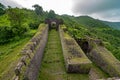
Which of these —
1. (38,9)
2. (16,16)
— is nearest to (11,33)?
(16,16)

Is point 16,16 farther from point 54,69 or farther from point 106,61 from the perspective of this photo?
point 54,69

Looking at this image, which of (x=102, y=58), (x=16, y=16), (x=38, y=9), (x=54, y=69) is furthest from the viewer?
(x=38, y=9)

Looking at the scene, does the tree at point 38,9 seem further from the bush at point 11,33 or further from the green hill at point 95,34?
the bush at point 11,33

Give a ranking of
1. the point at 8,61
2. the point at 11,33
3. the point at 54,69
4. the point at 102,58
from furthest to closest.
→ the point at 11,33 → the point at 8,61 → the point at 102,58 → the point at 54,69

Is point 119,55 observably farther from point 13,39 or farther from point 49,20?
point 49,20

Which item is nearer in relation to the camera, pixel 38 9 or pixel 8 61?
pixel 8 61

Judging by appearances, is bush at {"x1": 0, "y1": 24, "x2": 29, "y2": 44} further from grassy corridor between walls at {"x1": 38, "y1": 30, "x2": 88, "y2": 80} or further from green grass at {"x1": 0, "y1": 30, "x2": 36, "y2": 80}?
grassy corridor between walls at {"x1": 38, "y1": 30, "x2": 88, "y2": 80}

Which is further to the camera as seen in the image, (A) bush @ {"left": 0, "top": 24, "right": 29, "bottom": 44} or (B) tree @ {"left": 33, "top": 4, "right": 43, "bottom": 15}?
(B) tree @ {"left": 33, "top": 4, "right": 43, "bottom": 15}

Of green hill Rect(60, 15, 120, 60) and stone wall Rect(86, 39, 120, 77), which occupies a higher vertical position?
stone wall Rect(86, 39, 120, 77)

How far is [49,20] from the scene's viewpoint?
158 feet

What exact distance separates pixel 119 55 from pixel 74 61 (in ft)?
64.0

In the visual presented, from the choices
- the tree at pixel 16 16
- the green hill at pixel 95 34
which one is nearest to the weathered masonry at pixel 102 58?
the green hill at pixel 95 34

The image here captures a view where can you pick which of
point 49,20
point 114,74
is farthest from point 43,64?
point 49,20

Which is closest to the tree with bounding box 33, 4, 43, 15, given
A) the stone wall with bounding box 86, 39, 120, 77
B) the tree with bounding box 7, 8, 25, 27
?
the tree with bounding box 7, 8, 25, 27
